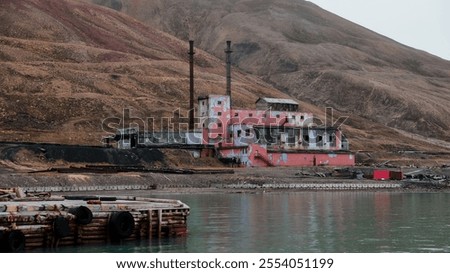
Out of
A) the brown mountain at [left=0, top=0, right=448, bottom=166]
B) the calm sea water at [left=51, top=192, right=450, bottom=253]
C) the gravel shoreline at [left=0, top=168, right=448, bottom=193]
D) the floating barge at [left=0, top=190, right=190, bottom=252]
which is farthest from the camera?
the brown mountain at [left=0, top=0, right=448, bottom=166]

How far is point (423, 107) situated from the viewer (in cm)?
19350

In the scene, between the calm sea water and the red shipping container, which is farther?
the red shipping container

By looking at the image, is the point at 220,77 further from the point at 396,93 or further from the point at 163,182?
the point at 163,182

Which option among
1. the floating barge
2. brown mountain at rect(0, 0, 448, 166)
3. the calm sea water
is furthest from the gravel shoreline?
brown mountain at rect(0, 0, 448, 166)

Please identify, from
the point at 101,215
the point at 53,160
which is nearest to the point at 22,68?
the point at 53,160

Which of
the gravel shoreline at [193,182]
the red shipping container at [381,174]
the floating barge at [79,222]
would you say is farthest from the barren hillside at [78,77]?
the floating barge at [79,222]

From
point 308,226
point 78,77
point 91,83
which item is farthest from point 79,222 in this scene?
point 78,77

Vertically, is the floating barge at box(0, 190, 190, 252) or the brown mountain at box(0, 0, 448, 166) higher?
the brown mountain at box(0, 0, 448, 166)

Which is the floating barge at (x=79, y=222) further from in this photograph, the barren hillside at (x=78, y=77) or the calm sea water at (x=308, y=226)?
the barren hillside at (x=78, y=77)

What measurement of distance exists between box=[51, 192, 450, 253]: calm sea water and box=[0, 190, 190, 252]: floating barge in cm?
68

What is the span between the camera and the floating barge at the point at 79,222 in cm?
2983

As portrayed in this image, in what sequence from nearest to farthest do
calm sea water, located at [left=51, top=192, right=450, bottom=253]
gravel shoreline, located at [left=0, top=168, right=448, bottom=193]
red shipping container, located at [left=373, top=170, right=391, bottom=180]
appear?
calm sea water, located at [left=51, top=192, right=450, bottom=253] → gravel shoreline, located at [left=0, top=168, right=448, bottom=193] → red shipping container, located at [left=373, top=170, right=391, bottom=180]

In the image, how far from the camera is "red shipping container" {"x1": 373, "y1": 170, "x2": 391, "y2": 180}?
304 ft

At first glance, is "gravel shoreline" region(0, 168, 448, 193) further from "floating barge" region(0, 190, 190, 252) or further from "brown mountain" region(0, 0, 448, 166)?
"brown mountain" region(0, 0, 448, 166)
